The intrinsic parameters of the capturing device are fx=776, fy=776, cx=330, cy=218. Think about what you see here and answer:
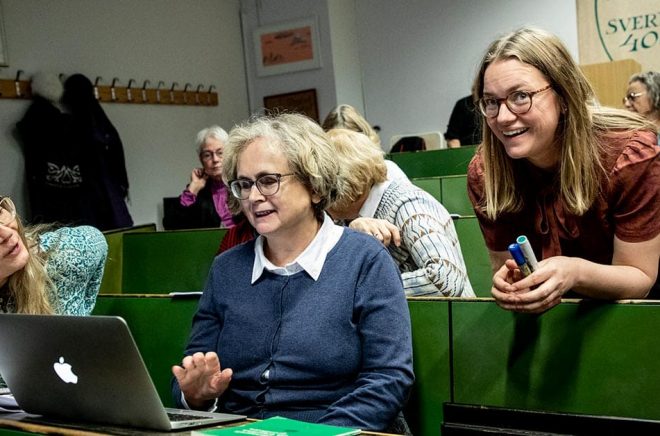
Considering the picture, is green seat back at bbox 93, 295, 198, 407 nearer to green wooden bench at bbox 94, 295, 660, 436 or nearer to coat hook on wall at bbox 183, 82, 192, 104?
green wooden bench at bbox 94, 295, 660, 436

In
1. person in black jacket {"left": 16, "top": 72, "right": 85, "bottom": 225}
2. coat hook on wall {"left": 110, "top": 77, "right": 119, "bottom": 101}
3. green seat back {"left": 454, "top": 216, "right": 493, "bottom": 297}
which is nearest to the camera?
green seat back {"left": 454, "top": 216, "right": 493, "bottom": 297}

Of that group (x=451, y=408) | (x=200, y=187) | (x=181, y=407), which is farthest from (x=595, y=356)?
(x=200, y=187)

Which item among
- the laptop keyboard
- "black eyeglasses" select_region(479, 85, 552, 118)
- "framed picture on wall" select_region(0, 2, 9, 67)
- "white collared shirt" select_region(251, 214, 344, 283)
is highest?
"framed picture on wall" select_region(0, 2, 9, 67)

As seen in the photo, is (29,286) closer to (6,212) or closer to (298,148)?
(6,212)

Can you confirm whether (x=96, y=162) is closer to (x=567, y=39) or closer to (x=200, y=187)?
(x=200, y=187)

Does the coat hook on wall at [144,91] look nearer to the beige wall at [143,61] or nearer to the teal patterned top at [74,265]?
the beige wall at [143,61]

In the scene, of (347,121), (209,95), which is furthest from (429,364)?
(209,95)

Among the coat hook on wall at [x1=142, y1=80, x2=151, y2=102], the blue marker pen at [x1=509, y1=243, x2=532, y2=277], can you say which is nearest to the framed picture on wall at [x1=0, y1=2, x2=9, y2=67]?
the coat hook on wall at [x1=142, y1=80, x2=151, y2=102]

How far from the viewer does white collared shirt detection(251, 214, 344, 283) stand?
171cm

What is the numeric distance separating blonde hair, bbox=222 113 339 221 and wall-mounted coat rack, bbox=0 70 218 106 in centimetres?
402

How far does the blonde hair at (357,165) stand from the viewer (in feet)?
7.22

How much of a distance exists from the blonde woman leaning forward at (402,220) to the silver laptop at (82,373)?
887 millimetres

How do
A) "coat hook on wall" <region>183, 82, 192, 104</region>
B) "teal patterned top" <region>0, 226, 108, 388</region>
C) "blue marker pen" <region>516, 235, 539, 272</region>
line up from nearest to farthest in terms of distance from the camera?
"blue marker pen" <region>516, 235, 539, 272</region>
"teal patterned top" <region>0, 226, 108, 388</region>
"coat hook on wall" <region>183, 82, 192, 104</region>

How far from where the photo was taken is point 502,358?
1.62 metres
